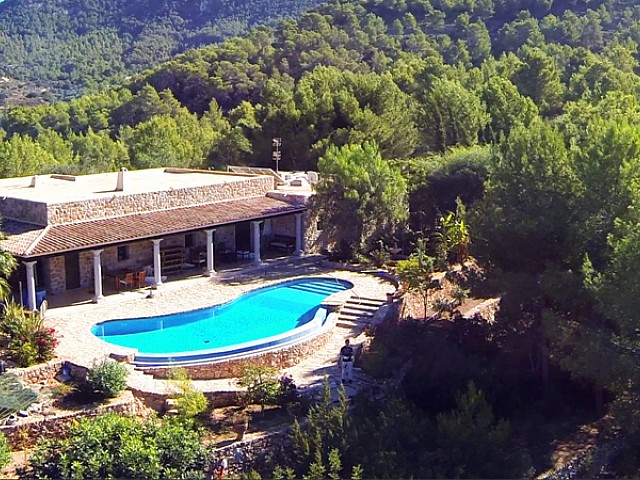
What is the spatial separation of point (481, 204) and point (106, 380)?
10.0 m

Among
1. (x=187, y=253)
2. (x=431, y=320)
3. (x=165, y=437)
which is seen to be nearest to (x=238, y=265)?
(x=187, y=253)

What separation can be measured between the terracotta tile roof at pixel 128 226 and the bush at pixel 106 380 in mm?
6025

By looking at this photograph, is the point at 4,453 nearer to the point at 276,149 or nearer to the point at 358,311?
the point at 358,311

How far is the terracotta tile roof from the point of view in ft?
76.0

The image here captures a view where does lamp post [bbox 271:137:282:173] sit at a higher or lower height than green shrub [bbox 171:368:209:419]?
higher

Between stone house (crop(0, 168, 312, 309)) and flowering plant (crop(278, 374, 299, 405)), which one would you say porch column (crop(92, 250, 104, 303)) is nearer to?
stone house (crop(0, 168, 312, 309))

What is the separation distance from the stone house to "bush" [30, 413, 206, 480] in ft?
27.6

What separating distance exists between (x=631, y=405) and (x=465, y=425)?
Result: 3.63 meters

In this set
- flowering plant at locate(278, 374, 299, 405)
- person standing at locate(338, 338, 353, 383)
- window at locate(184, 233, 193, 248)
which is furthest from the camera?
window at locate(184, 233, 193, 248)

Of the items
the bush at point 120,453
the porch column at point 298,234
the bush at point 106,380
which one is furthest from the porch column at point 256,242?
the bush at point 120,453

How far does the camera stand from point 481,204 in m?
20.5

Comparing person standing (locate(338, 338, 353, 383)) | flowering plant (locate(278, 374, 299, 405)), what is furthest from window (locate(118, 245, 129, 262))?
person standing (locate(338, 338, 353, 383))

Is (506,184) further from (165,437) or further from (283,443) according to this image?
(165,437)

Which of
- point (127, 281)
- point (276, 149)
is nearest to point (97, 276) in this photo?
point (127, 281)
